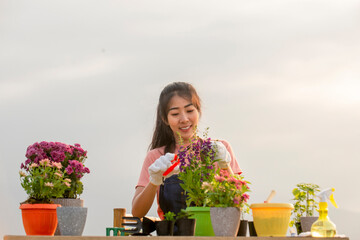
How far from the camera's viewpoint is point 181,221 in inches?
85.0

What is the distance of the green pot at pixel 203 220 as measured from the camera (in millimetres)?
2260

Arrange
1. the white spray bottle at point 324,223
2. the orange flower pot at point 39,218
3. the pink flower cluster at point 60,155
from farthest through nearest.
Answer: the pink flower cluster at point 60,155
the orange flower pot at point 39,218
the white spray bottle at point 324,223

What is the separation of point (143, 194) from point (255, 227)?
1.02m

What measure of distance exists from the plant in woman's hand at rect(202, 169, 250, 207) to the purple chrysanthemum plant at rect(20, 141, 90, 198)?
3.26ft

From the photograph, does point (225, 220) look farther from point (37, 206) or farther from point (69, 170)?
point (69, 170)

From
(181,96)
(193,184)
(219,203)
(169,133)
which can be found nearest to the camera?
(219,203)

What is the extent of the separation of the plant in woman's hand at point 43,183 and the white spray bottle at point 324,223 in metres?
1.30

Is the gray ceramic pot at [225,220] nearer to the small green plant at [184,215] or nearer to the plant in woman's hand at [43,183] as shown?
the small green plant at [184,215]

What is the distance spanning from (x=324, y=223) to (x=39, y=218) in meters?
1.32

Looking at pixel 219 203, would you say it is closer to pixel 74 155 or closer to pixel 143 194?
pixel 143 194

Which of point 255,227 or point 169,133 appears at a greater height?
point 169,133

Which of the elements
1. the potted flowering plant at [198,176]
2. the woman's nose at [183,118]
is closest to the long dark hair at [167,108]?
the woman's nose at [183,118]

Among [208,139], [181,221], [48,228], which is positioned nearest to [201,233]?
[181,221]

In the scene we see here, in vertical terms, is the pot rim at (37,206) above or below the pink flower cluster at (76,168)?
below
